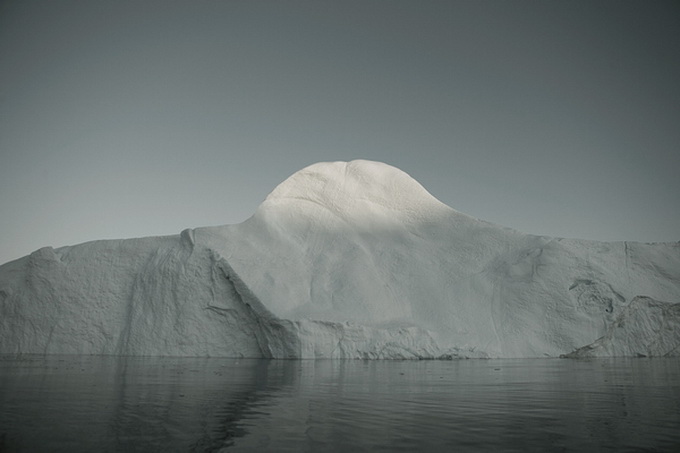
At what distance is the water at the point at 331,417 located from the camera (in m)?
4.81

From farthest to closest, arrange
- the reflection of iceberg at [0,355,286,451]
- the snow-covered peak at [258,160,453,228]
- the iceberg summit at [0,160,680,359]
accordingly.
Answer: the snow-covered peak at [258,160,453,228] → the iceberg summit at [0,160,680,359] → the reflection of iceberg at [0,355,286,451]

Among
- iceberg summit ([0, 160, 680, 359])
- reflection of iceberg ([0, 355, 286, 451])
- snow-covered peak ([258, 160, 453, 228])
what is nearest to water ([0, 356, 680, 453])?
reflection of iceberg ([0, 355, 286, 451])

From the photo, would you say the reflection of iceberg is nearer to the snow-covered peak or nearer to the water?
A: the water

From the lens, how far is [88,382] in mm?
10547

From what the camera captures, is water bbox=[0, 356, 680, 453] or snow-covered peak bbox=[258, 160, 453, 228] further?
snow-covered peak bbox=[258, 160, 453, 228]

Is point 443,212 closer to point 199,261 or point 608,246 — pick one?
point 608,246

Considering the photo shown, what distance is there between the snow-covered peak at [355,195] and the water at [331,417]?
2313 cm

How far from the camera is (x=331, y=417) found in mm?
6355

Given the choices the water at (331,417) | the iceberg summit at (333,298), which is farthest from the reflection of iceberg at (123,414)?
the iceberg summit at (333,298)

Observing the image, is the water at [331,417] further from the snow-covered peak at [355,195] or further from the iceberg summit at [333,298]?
the snow-covered peak at [355,195]

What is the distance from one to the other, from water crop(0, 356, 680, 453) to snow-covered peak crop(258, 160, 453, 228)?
23127 mm

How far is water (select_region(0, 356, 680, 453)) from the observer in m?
4.81

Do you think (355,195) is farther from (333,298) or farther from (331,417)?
(331,417)

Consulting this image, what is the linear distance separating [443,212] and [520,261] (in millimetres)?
6139
